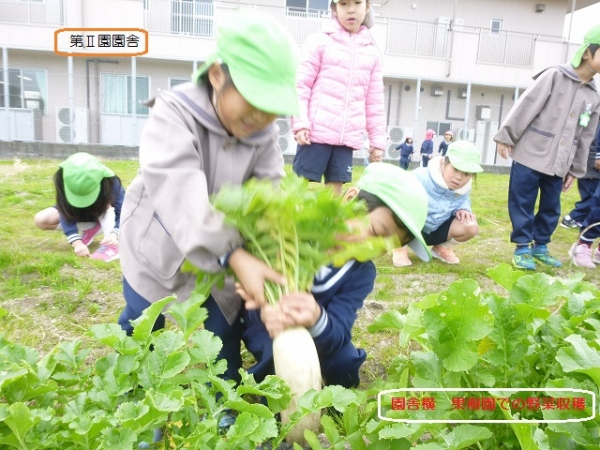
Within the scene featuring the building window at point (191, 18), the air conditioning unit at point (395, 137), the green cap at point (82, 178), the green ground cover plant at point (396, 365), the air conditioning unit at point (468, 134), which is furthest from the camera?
the air conditioning unit at point (468, 134)

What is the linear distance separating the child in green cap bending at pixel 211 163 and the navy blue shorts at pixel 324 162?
1.93m

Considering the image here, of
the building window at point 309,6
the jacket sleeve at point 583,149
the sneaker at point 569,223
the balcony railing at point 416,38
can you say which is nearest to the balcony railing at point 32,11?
the building window at point 309,6

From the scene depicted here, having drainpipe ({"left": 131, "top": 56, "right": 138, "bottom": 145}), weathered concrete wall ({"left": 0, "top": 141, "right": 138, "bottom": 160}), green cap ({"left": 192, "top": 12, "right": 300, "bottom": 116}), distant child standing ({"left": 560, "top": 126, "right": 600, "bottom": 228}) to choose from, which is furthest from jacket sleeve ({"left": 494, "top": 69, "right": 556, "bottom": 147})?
drainpipe ({"left": 131, "top": 56, "right": 138, "bottom": 145})

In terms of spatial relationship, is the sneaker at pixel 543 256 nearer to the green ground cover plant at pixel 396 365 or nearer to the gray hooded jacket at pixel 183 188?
the green ground cover plant at pixel 396 365

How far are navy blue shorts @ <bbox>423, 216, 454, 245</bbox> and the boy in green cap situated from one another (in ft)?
6.57

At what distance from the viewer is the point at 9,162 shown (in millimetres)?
9898

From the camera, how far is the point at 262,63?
1.41m

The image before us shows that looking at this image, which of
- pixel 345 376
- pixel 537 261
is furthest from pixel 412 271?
pixel 345 376

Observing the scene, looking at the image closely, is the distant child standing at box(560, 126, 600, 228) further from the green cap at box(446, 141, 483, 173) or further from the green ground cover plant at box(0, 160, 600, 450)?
the green ground cover plant at box(0, 160, 600, 450)

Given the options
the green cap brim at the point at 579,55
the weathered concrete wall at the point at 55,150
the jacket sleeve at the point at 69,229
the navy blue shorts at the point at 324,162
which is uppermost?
the green cap brim at the point at 579,55

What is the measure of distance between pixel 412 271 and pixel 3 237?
3.05m

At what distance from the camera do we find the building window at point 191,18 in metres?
15.5

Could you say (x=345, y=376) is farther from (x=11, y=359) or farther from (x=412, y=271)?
(x=412, y=271)

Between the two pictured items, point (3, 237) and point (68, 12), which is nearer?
point (3, 237)
